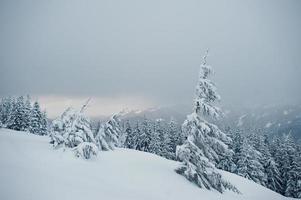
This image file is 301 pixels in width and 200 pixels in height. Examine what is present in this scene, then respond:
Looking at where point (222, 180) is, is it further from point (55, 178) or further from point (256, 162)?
point (256, 162)

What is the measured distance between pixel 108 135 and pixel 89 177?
384 inches

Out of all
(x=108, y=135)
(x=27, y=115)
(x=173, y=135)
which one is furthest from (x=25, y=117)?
(x=108, y=135)

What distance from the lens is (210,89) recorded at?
18.9 m

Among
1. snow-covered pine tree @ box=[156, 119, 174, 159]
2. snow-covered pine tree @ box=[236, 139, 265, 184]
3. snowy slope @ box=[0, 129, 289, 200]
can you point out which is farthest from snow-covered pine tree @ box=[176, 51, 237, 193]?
snow-covered pine tree @ box=[156, 119, 174, 159]

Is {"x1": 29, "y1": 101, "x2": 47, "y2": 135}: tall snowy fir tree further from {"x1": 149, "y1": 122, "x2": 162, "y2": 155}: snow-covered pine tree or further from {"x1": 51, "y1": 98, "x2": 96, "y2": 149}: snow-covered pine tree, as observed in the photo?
{"x1": 51, "y1": 98, "x2": 96, "y2": 149}: snow-covered pine tree

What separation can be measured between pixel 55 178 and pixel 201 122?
1017 cm

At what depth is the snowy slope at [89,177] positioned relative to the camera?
10562 mm

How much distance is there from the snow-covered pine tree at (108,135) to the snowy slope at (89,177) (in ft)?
5.33

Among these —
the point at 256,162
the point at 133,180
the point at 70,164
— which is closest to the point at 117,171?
the point at 133,180

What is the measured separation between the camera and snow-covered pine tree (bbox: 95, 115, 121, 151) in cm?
2175

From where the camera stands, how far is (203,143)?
1908 centimetres

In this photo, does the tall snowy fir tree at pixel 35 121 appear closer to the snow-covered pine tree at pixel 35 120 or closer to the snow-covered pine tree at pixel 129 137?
the snow-covered pine tree at pixel 35 120

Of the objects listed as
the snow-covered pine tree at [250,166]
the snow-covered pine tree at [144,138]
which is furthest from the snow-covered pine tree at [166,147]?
the snow-covered pine tree at [250,166]

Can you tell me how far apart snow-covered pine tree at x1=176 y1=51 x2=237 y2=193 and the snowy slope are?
74 centimetres
